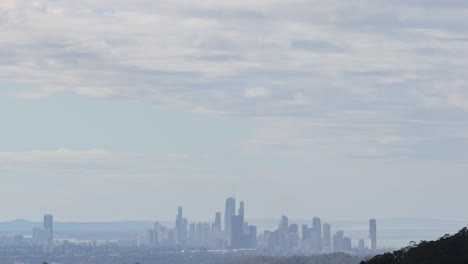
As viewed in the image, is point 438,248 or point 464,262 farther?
point 438,248

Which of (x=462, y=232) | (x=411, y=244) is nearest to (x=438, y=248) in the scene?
(x=462, y=232)

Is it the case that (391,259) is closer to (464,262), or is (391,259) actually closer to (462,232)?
(462,232)

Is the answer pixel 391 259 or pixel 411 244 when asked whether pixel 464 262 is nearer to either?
pixel 391 259

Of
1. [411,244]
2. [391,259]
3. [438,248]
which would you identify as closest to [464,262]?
[438,248]

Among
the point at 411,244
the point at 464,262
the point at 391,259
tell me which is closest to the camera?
the point at 464,262

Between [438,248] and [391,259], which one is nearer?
[438,248]

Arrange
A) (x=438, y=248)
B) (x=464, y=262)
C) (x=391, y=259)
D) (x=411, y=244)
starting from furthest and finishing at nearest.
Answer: (x=411, y=244) → (x=391, y=259) → (x=438, y=248) → (x=464, y=262)
